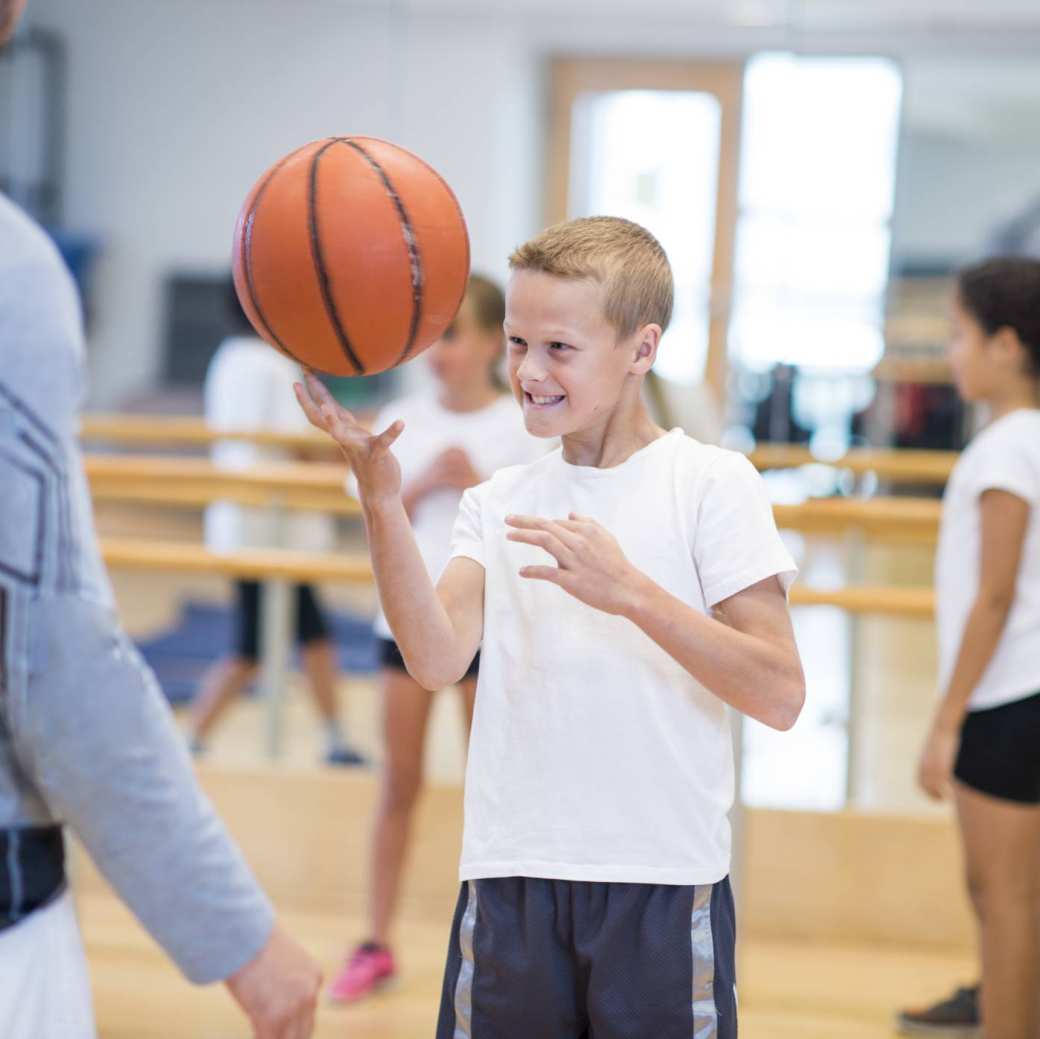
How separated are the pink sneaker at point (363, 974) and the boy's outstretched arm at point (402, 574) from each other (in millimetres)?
1432

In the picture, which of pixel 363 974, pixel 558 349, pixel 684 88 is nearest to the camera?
pixel 558 349

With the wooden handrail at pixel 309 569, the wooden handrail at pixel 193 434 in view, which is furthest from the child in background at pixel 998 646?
the wooden handrail at pixel 193 434

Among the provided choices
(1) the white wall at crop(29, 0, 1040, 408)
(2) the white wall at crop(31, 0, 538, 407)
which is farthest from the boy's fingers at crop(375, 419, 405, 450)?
(2) the white wall at crop(31, 0, 538, 407)

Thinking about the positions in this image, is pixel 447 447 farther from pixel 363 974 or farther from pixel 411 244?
pixel 411 244

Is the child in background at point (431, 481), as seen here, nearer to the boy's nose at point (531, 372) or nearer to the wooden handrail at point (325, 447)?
the wooden handrail at point (325, 447)

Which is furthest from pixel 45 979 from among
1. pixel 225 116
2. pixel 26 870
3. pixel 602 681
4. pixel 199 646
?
pixel 225 116

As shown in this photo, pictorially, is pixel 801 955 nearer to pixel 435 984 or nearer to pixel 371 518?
pixel 435 984

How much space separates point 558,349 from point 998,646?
119cm

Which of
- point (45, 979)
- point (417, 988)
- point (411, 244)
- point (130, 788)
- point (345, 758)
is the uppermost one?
point (411, 244)

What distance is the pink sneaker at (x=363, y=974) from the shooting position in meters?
2.34

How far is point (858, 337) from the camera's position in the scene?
15.7 ft

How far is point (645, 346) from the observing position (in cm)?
109

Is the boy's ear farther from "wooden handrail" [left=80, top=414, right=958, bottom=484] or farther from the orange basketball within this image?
"wooden handrail" [left=80, top=414, right=958, bottom=484]

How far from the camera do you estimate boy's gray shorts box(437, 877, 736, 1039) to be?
43.6 inches
